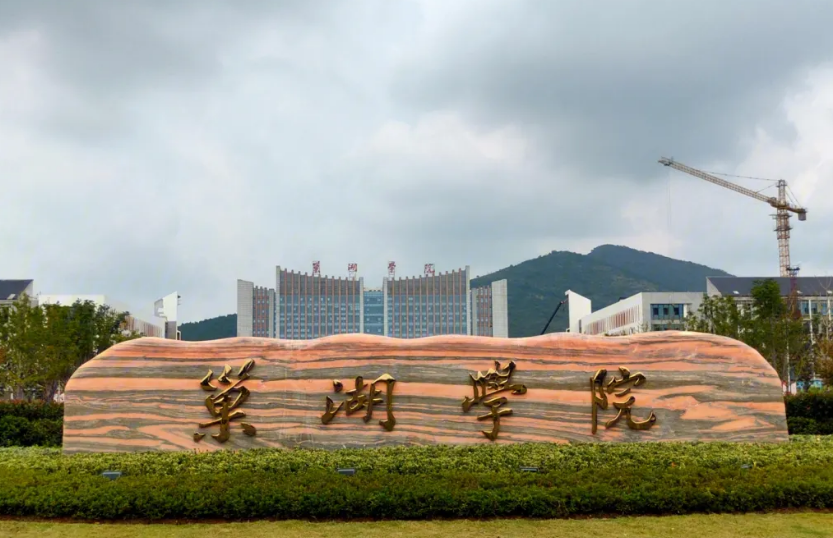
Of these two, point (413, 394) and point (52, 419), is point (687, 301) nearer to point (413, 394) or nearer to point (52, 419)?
point (413, 394)

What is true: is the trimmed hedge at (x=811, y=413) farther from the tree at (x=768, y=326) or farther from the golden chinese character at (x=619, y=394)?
the tree at (x=768, y=326)

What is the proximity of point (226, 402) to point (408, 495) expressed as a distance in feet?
8.87

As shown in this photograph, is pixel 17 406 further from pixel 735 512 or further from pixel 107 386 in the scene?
pixel 735 512

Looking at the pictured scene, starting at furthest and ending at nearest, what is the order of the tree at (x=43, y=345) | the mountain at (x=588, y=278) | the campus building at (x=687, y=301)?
the mountain at (x=588, y=278) → the campus building at (x=687, y=301) → the tree at (x=43, y=345)

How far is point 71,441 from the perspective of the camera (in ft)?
22.9

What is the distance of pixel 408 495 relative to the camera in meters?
4.97

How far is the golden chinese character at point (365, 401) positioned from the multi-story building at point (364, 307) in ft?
195

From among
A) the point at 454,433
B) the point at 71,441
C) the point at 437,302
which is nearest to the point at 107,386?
the point at 71,441

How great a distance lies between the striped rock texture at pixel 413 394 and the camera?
22.8 feet

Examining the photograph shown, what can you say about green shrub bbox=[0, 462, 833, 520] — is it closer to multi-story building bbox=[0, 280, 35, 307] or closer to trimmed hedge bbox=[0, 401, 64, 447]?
trimmed hedge bbox=[0, 401, 64, 447]

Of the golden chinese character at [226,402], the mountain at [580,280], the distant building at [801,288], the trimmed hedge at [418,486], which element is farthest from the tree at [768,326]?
the mountain at [580,280]

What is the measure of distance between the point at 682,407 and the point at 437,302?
6090 centimetres

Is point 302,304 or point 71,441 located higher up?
point 302,304

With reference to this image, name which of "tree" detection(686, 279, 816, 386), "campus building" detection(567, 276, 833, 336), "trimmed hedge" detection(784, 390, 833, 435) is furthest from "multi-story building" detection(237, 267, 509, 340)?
"trimmed hedge" detection(784, 390, 833, 435)
